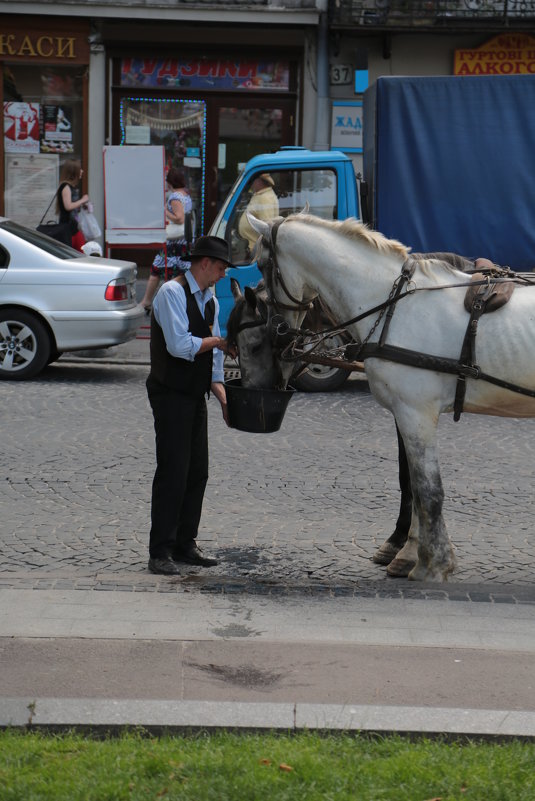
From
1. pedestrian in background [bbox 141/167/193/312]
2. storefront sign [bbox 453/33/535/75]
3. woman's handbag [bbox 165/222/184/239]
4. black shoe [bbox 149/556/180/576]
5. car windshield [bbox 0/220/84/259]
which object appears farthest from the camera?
storefront sign [bbox 453/33/535/75]

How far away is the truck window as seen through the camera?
1281 cm

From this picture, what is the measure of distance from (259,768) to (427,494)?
8.67 feet

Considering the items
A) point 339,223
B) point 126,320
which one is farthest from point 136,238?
point 339,223

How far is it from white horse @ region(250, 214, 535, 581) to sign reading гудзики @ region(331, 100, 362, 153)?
15208 millimetres

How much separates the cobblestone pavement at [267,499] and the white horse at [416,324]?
2.04 ft

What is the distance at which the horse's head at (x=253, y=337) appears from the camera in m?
6.72

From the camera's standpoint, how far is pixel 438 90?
40.6 ft

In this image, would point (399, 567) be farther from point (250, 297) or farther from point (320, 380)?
point (320, 380)

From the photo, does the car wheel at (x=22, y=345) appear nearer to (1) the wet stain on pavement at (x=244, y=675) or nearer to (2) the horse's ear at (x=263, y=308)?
(2) the horse's ear at (x=263, y=308)

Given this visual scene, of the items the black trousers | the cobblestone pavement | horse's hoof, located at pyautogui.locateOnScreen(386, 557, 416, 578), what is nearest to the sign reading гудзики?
the cobblestone pavement

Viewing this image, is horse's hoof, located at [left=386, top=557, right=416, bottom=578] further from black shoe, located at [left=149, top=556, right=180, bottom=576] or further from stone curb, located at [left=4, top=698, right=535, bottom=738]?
stone curb, located at [left=4, top=698, right=535, bottom=738]

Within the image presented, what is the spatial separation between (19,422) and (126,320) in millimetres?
2764

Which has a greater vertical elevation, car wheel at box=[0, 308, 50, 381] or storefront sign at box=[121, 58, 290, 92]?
storefront sign at box=[121, 58, 290, 92]

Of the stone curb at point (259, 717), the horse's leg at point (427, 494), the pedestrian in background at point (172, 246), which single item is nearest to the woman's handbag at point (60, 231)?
the pedestrian in background at point (172, 246)
